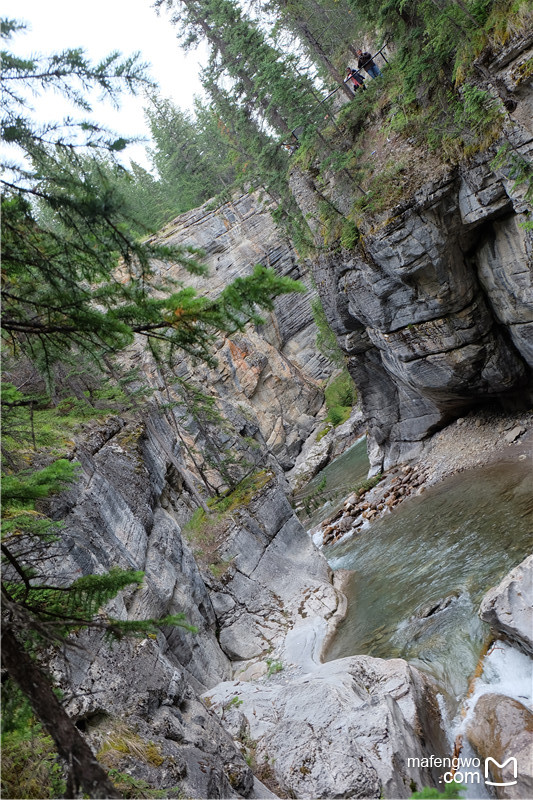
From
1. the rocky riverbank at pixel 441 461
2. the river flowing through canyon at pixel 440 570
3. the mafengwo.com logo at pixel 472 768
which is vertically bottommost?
the rocky riverbank at pixel 441 461

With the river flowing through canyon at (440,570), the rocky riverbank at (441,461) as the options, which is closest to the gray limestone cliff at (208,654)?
the river flowing through canyon at (440,570)

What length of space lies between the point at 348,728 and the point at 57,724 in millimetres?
5942

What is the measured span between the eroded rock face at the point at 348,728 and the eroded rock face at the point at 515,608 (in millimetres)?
1939

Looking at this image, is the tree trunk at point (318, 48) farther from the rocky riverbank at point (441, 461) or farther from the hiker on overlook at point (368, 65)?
the rocky riverbank at point (441, 461)

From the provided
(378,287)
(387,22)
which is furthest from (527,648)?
(387,22)

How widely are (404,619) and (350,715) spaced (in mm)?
4227

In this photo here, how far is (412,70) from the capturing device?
1686 cm

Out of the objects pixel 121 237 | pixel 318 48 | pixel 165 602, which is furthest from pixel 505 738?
pixel 318 48

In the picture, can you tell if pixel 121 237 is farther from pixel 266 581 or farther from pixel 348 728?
pixel 266 581

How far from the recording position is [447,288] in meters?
18.5

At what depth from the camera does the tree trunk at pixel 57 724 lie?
3.74 metres

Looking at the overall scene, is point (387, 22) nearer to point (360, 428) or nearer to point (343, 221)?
point (343, 221)

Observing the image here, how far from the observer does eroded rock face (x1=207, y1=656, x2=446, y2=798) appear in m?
7.32

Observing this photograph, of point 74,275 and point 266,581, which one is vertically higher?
point 74,275
